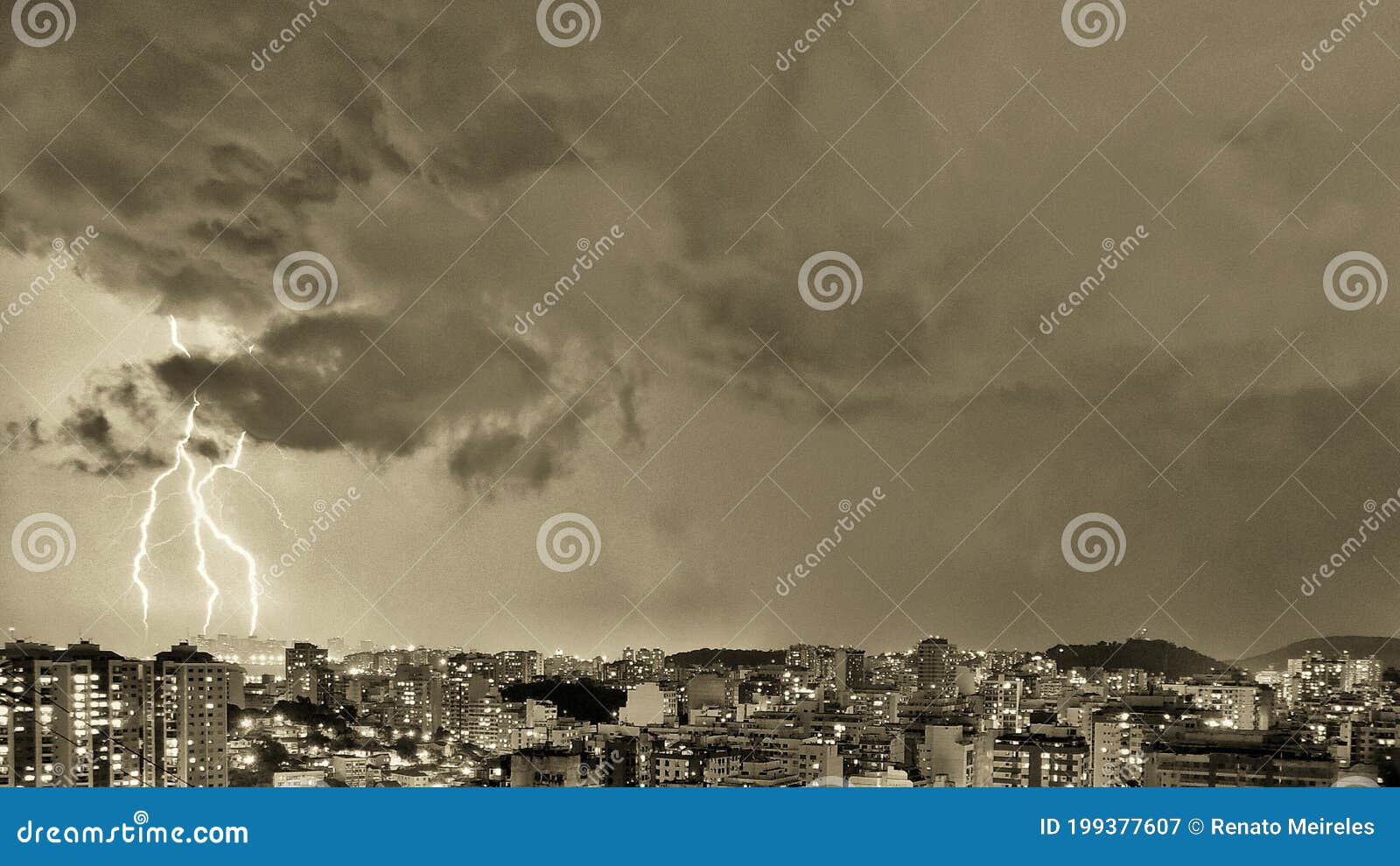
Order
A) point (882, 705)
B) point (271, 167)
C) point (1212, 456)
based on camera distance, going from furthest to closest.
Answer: point (882, 705), point (1212, 456), point (271, 167)

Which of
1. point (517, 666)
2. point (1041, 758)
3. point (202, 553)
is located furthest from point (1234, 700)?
point (202, 553)

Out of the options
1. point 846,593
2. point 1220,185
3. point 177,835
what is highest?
point 1220,185

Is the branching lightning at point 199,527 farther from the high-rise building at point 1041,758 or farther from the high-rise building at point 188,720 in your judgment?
the high-rise building at point 1041,758

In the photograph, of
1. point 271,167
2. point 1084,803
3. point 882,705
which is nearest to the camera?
point 1084,803

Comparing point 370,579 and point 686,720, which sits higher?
point 370,579

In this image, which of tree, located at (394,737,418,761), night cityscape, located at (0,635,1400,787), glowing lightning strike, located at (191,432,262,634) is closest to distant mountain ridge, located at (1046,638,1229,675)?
night cityscape, located at (0,635,1400,787)

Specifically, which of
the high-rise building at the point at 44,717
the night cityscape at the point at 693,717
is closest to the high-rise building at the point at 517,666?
the night cityscape at the point at 693,717

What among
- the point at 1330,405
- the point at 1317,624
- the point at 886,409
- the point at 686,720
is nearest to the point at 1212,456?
the point at 1330,405

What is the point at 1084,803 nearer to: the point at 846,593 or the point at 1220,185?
the point at 846,593

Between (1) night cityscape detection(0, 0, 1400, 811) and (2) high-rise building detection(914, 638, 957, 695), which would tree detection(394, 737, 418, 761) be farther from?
(2) high-rise building detection(914, 638, 957, 695)
